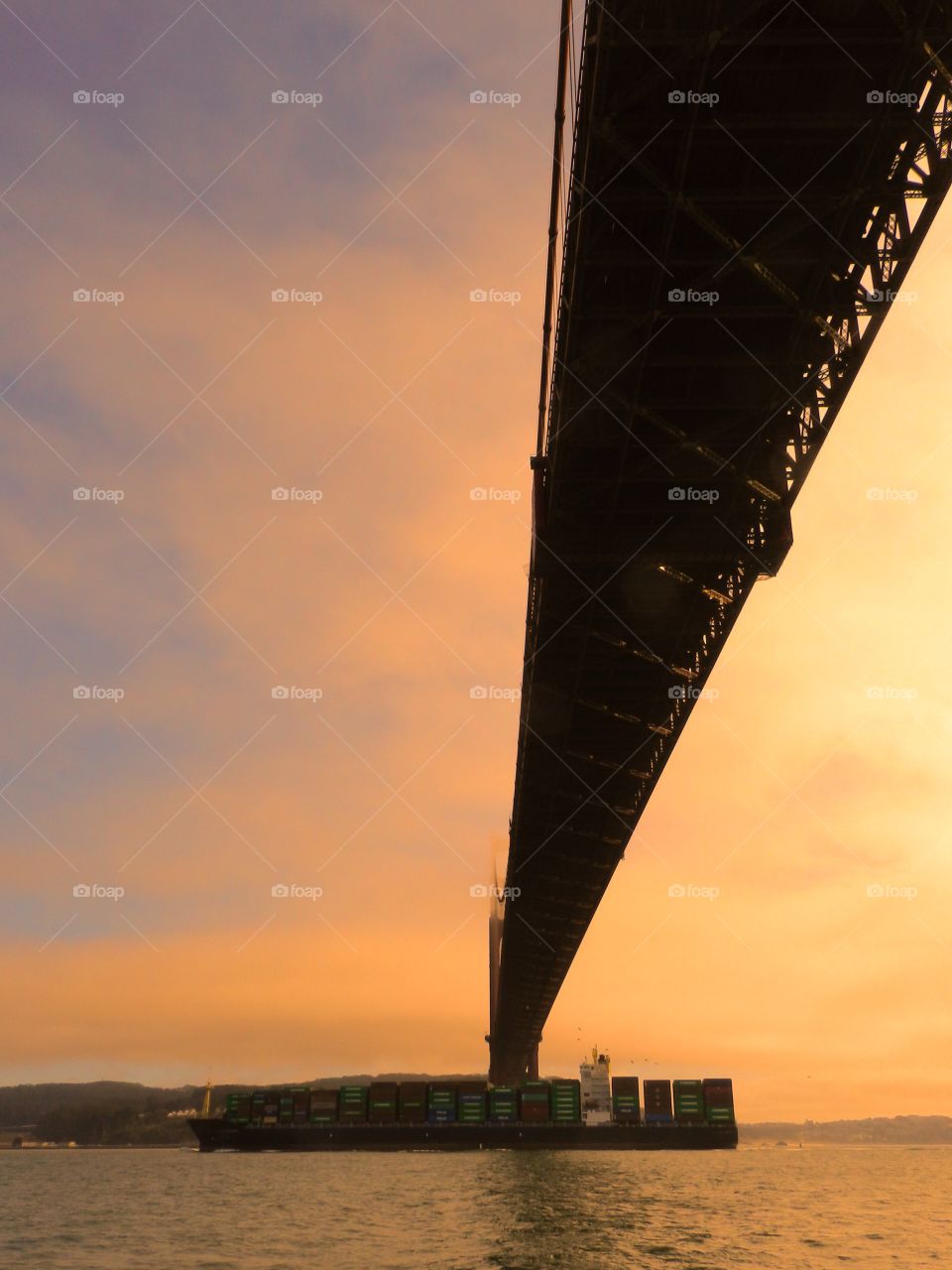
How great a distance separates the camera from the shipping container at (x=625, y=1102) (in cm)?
10100

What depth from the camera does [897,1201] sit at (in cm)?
4856

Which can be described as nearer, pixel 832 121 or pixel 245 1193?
pixel 832 121

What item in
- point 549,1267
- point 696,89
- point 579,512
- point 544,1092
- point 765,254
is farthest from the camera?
point 544,1092

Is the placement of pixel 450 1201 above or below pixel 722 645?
below

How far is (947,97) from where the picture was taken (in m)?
11.2

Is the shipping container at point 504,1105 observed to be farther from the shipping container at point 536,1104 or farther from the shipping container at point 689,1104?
the shipping container at point 689,1104

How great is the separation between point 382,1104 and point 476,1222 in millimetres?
76071

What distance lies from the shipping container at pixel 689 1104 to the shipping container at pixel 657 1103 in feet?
2.52

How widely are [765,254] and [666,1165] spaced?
6974 cm

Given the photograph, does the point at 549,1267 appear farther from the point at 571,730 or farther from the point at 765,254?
the point at 765,254

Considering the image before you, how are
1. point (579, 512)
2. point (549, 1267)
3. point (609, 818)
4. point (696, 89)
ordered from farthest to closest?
point (609, 818) → point (549, 1267) → point (579, 512) → point (696, 89)

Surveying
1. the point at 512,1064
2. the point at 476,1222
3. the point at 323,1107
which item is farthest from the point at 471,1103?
the point at 476,1222

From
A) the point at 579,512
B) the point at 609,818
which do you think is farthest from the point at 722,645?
the point at 609,818

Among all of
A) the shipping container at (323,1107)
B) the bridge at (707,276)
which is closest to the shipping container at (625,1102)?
the shipping container at (323,1107)
